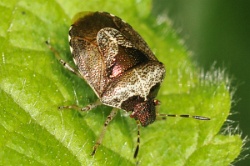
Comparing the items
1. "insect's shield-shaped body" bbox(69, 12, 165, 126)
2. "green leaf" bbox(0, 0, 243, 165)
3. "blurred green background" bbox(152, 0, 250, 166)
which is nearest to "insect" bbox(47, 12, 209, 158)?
"insect's shield-shaped body" bbox(69, 12, 165, 126)

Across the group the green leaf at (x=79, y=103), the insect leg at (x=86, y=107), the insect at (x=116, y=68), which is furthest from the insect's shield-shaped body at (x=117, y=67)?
the green leaf at (x=79, y=103)

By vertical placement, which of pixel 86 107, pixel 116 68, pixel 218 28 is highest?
pixel 218 28

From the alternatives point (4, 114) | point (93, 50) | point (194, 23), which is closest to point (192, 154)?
point (93, 50)

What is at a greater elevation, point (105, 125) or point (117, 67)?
point (117, 67)

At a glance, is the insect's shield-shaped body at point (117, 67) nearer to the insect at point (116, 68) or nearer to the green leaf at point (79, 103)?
the insect at point (116, 68)

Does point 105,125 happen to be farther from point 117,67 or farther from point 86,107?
point 117,67

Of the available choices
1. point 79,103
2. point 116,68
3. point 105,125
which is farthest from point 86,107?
point 116,68

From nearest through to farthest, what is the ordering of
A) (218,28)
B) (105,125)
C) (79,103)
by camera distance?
(105,125) < (79,103) < (218,28)
